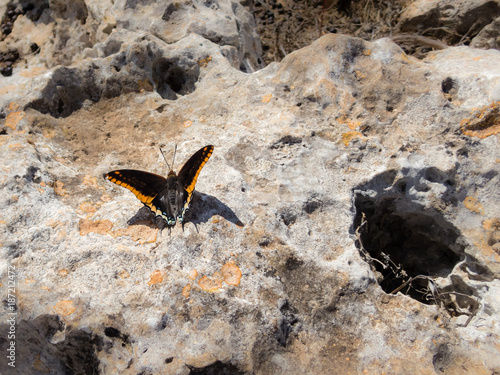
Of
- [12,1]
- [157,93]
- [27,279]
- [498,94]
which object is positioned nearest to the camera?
[27,279]

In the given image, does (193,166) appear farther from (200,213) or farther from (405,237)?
(405,237)

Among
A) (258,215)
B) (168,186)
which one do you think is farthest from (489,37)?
(168,186)

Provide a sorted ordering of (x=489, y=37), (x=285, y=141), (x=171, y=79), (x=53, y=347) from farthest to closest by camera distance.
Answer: (x=489, y=37) → (x=171, y=79) → (x=285, y=141) → (x=53, y=347)

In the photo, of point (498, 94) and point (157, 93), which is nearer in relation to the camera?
point (498, 94)

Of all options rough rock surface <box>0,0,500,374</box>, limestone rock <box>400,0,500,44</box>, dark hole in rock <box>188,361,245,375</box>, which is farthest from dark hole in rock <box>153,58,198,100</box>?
limestone rock <box>400,0,500,44</box>

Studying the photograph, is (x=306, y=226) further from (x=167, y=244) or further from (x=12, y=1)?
(x=12, y=1)

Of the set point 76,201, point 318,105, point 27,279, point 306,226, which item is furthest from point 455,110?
point 27,279
